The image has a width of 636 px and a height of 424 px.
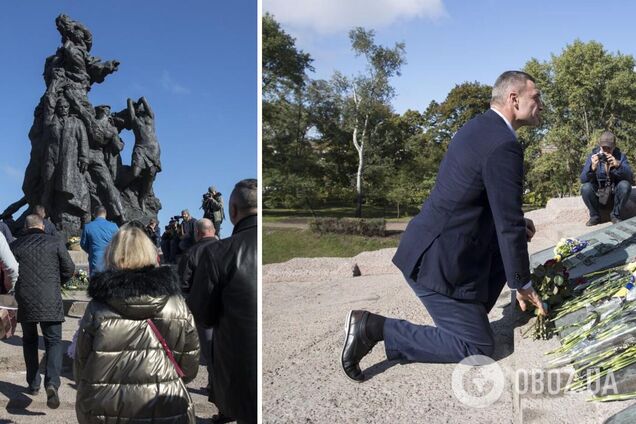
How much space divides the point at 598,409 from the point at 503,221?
0.92 metres

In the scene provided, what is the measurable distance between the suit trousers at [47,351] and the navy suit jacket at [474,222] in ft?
8.93

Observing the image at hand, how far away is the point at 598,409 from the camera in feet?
8.47

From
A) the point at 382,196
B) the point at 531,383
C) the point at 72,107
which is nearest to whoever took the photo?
the point at 531,383

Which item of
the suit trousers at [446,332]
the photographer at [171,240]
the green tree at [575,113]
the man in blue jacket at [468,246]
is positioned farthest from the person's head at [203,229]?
the green tree at [575,113]

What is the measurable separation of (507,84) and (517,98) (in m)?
0.09

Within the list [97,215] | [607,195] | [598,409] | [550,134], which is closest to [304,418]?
[598,409]

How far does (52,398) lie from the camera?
472 centimetres

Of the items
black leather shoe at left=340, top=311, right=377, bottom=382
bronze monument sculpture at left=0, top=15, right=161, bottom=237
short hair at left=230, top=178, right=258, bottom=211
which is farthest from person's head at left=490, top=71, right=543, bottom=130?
bronze monument sculpture at left=0, top=15, right=161, bottom=237

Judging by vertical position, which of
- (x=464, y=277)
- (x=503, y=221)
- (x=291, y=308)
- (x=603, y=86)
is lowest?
(x=291, y=308)

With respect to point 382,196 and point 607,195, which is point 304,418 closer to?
point 607,195

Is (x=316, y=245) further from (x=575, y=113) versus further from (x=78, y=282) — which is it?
(x=575, y=113)

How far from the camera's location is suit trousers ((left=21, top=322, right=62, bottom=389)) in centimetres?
479

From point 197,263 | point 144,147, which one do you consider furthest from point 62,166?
point 197,263

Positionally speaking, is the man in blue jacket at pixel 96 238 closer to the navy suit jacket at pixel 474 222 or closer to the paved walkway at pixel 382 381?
the paved walkway at pixel 382 381
